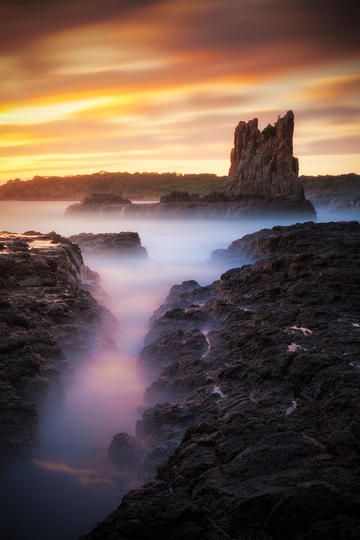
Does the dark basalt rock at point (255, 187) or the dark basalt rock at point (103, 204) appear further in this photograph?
the dark basalt rock at point (103, 204)

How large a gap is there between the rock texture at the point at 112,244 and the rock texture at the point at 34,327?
10017mm

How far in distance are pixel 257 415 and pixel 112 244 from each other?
2049 cm

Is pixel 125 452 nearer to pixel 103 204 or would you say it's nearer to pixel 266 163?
pixel 266 163

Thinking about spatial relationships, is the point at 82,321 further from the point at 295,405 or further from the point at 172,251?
the point at 172,251

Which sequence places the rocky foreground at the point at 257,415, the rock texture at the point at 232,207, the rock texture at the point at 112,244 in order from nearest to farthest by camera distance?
the rocky foreground at the point at 257,415 → the rock texture at the point at 112,244 → the rock texture at the point at 232,207

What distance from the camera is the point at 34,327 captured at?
8.04 meters

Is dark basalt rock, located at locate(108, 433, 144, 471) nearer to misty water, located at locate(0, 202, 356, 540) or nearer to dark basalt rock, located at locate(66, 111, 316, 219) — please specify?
misty water, located at locate(0, 202, 356, 540)

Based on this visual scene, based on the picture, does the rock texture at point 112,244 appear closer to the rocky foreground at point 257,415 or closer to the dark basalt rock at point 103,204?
the rocky foreground at point 257,415

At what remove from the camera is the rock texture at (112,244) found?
2425cm

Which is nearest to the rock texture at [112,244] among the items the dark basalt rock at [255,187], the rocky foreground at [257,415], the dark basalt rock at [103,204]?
the rocky foreground at [257,415]

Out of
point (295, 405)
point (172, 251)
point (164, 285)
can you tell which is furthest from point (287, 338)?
point (172, 251)

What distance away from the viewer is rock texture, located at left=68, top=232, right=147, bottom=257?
24.2 m

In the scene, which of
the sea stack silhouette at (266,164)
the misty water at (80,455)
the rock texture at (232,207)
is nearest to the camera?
the misty water at (80,455)

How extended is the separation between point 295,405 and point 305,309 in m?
3.27
